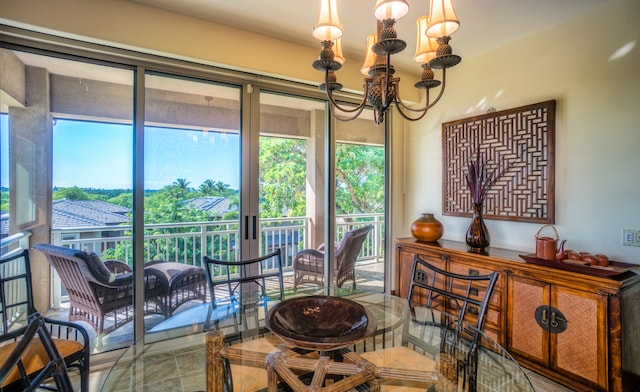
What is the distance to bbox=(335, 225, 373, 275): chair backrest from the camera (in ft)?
11.3

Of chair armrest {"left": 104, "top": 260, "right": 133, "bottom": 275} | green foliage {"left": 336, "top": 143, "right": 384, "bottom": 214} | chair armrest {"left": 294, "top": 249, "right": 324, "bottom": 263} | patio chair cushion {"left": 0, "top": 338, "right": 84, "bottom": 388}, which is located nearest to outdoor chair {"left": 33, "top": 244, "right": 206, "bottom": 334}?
chair armrest {"left": 104, "top": 260, "right": 133, "bottom": 275}

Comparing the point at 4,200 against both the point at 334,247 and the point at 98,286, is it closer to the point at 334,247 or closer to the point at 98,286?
the point at 98,286

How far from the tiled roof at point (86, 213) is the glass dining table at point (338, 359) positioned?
96cm

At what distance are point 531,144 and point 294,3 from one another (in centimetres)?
221

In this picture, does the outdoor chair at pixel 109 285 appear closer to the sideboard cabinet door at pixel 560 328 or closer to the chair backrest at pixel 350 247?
the chair backrest at pixel 350 247

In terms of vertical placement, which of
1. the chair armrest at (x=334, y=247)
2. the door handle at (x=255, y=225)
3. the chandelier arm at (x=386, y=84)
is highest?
the chandelier arm at (x=386, y=84)

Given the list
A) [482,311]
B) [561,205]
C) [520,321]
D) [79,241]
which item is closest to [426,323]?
[482,311]

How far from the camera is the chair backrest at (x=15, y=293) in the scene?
1.92 meters

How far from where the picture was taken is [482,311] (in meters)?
1.66

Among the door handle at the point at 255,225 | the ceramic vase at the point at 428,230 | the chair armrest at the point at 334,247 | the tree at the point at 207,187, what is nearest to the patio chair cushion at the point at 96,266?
the tree at the point at 207,187

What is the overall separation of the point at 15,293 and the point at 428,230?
3543 mm

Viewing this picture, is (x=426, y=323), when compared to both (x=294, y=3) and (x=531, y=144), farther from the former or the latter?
(x=294, y=3)

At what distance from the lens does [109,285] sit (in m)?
2.44

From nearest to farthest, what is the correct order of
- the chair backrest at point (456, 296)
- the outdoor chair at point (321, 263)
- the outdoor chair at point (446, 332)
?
the outdoor chair at point (446, 332), the chair backrest at point (456, 296), the outdoor chair at point (321, 263)
